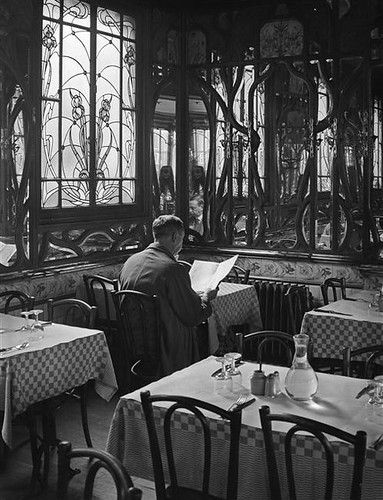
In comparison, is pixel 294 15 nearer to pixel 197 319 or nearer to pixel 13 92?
pixel 13 92

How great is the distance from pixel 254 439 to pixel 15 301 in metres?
3.48

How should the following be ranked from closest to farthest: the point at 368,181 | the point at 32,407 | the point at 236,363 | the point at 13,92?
1. the point at 236,363
2. the point at 32,407
3. the point at 13,92
4. the point at 368,181

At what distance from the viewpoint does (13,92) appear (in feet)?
19.5

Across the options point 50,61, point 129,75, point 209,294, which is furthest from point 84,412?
→ point 129,75

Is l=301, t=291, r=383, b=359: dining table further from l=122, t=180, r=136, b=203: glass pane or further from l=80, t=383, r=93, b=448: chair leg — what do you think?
l=122, t=180, r=136, b=203: glass pane

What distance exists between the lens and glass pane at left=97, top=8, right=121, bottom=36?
685 cm

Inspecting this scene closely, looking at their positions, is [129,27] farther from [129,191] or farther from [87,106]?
[129,191]

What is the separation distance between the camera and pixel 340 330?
5.05 meters

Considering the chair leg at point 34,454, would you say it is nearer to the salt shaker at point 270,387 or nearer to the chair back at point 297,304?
the salt shaker at point 270,387

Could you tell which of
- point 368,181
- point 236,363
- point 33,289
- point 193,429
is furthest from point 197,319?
point 368,181

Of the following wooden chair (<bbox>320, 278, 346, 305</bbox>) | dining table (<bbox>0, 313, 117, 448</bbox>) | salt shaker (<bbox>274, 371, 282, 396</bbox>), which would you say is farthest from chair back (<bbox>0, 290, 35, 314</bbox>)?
salt shaker (<bbox>274, 371, 282, 396</bbox>)

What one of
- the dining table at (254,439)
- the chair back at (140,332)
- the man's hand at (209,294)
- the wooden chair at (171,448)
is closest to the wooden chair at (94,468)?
→ the wooden chair at (171,448)

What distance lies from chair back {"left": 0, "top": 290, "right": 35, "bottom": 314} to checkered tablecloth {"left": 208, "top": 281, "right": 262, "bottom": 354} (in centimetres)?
147

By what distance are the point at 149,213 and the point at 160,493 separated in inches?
187
